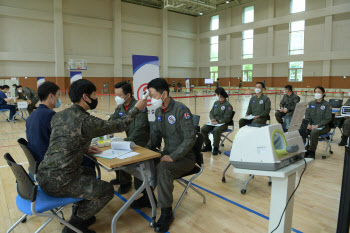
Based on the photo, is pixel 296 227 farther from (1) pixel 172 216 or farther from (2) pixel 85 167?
(2) pixel 85 167

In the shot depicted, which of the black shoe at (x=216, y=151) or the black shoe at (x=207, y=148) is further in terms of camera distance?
the black shoe at (x=207, y=148)

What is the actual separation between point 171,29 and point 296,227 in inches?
1043

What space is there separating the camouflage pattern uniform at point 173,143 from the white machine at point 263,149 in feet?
3.82

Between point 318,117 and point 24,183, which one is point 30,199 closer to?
point 24,183

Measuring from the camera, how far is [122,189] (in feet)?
11.5

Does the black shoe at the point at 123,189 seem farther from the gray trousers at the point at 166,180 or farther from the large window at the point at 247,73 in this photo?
the large window at the point at 247,73

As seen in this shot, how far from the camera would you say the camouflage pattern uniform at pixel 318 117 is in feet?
16.0

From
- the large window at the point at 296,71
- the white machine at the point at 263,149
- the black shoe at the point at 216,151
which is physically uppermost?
the large window at the point at 296,71

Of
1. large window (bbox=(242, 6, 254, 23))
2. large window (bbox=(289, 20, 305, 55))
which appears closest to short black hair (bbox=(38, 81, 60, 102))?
large window (bbox=(289, 20, 305, 55))

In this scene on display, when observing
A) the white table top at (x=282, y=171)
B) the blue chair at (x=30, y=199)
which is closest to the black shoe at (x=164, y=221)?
the blue chair at (x=30, y=199)

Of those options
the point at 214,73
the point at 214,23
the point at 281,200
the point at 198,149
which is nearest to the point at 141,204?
the point at 198,149

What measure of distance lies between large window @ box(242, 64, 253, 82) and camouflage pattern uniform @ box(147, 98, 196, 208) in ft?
77.4

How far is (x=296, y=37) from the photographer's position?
70.9 feet

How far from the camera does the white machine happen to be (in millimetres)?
1522
